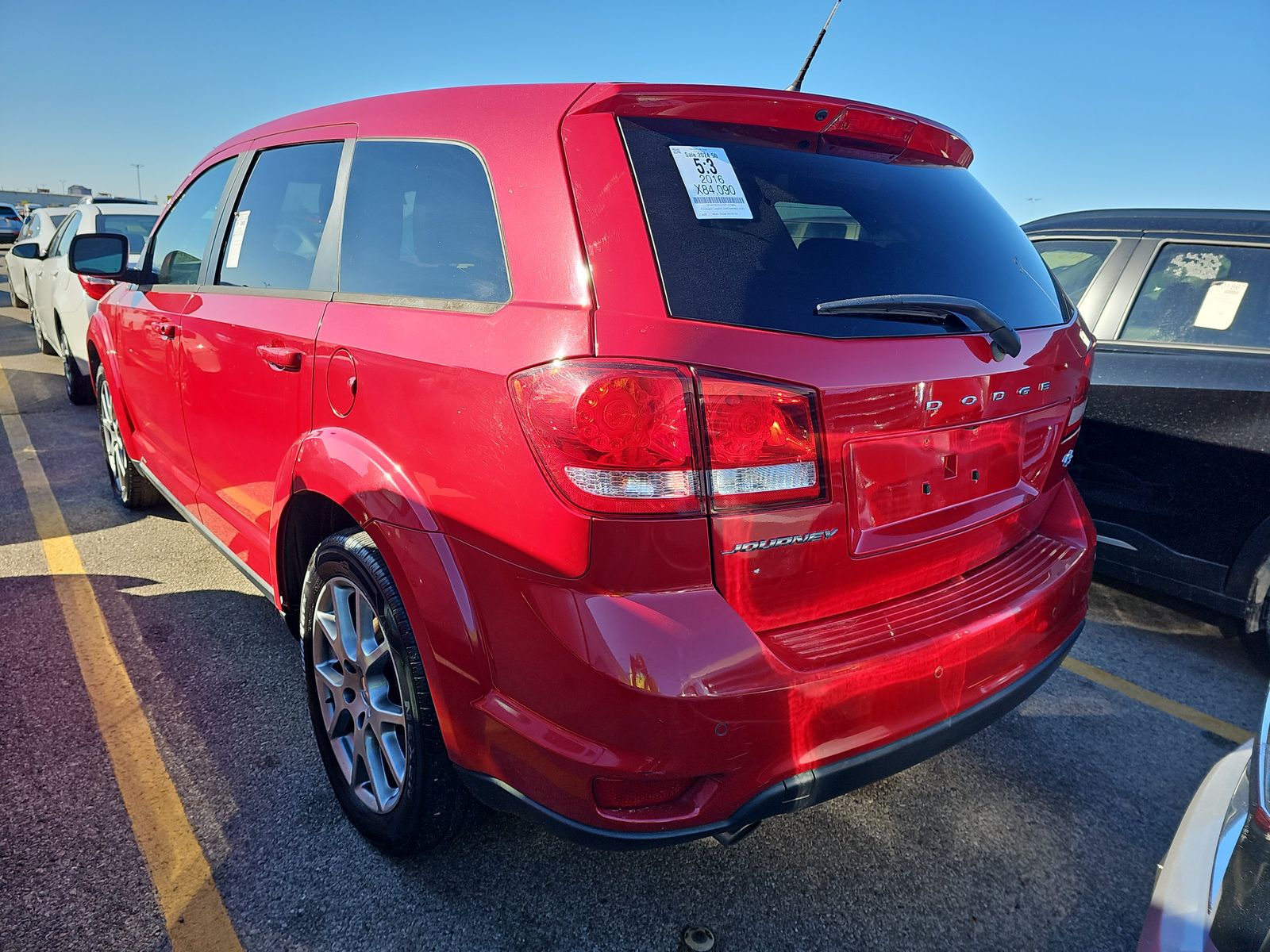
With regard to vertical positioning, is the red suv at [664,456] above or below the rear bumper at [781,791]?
above

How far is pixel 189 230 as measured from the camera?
3.36 meters

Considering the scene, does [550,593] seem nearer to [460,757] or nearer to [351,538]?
[460,757]

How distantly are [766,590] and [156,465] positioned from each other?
3.22 metres

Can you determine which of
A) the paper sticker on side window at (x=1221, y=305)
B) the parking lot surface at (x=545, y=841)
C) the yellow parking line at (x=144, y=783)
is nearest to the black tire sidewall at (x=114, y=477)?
the yellow parking line at (x=144, y=783)

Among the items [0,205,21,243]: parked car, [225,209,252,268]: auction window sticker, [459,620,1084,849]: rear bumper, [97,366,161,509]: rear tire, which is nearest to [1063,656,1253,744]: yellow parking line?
[459,620,1084,849]: rear bumper

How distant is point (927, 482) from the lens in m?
1.70

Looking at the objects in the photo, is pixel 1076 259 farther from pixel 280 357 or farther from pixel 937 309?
pixel 280 357

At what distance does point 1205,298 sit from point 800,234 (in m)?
2.75

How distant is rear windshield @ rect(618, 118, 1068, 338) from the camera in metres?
1.51

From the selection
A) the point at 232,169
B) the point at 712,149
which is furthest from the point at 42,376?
the point at 712,149

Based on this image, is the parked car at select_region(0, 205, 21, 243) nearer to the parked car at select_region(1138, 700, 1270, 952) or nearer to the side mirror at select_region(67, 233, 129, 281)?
the side mirror at select_region(67, 233, 129, 281)

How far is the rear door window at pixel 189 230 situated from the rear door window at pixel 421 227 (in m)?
1.22

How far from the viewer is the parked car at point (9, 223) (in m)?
26.2

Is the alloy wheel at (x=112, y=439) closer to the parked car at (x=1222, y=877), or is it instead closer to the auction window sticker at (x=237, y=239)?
the auction window sticker at (x=237, y=239)
